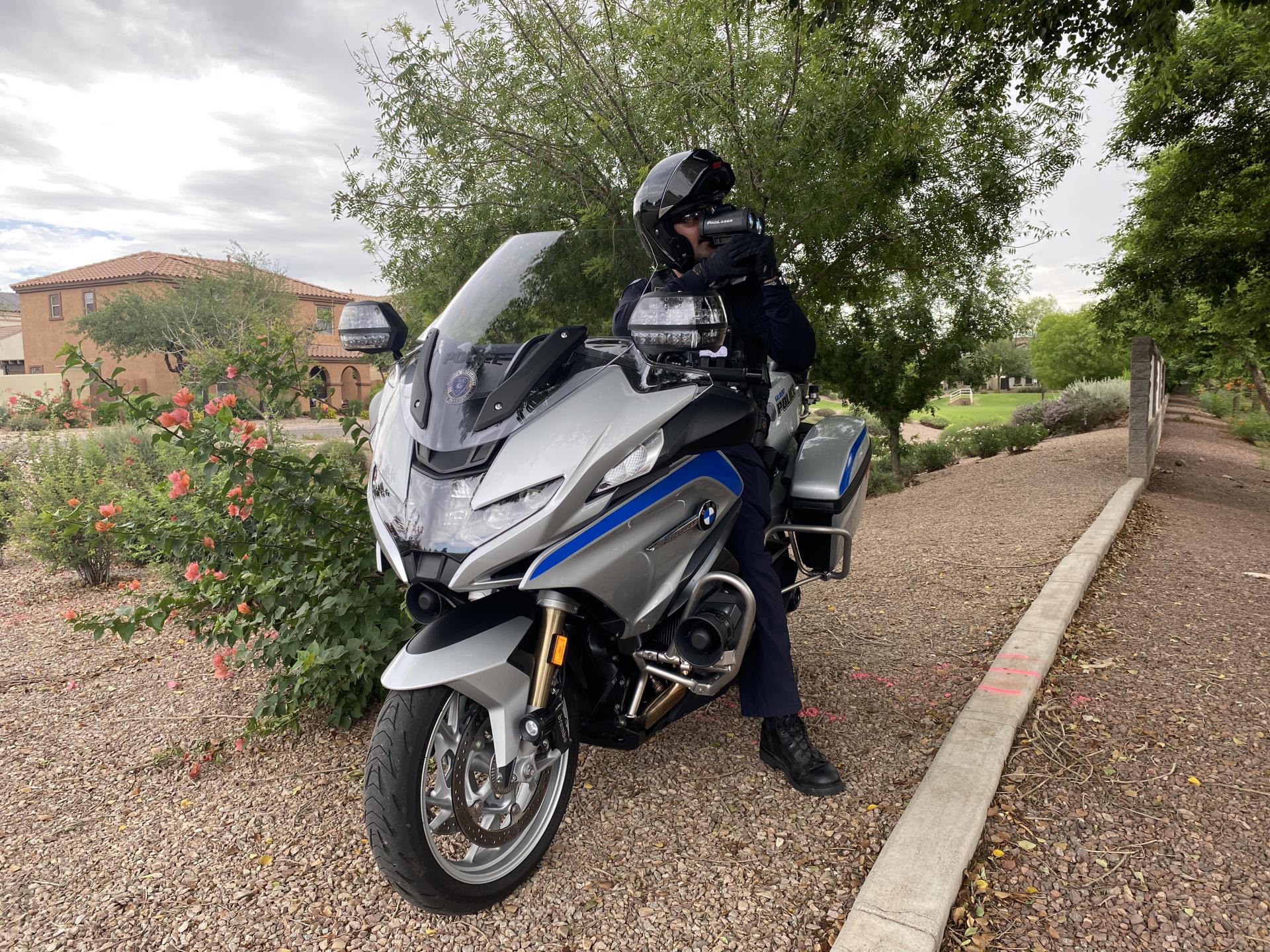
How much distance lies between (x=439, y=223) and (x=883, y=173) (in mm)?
4256

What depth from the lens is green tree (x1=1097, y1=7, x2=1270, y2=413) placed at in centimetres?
783

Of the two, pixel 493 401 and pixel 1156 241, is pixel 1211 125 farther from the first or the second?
pixel 493 401

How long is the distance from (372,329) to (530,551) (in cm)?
100

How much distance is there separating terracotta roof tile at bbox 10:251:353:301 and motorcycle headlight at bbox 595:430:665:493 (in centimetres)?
4374

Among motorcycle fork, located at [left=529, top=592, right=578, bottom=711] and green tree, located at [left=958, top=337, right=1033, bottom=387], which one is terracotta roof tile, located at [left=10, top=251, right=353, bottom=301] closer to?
green tree, located at [left=958, top=337, right=1033, bottom=387]

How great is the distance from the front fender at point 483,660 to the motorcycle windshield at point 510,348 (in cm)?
44

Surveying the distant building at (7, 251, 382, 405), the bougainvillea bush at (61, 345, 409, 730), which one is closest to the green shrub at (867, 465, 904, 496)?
the bougainvillea bush at (61, 345, 409, 730)

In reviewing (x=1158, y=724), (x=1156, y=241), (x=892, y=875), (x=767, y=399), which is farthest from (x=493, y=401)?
(x=1156, y=241)

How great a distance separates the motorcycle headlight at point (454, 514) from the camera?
183 cm

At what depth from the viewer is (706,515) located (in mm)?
2281

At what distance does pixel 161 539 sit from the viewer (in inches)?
124

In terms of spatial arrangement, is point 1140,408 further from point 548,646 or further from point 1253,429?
point 1253,429

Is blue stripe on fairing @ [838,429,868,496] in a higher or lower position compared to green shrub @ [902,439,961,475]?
higher

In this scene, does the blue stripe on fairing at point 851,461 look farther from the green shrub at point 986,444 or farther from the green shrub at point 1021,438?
the green shrub at point 986,444
